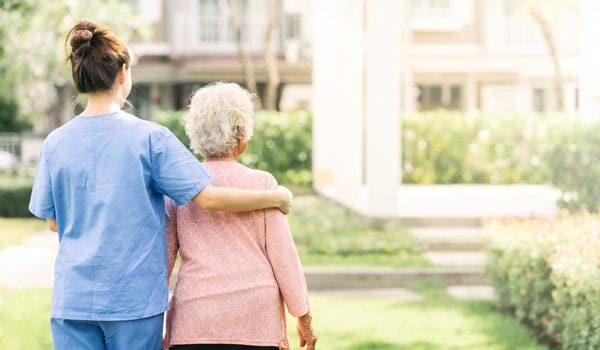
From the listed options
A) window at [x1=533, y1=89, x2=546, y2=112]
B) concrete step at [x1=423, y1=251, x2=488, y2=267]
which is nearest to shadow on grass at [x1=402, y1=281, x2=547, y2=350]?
concrete step at [x1=423, y1=251, x2=488, y2=267]

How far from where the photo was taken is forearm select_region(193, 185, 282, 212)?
3719mm

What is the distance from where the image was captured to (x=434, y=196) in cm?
1678

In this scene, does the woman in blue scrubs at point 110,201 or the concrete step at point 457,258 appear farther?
the concrete step at point 457,258

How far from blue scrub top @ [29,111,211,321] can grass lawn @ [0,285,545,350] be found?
10.8 feet

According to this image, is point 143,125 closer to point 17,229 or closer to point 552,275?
point 552,275

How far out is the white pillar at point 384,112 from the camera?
12.6 meters

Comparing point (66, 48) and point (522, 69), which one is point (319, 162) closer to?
point (66, 48)

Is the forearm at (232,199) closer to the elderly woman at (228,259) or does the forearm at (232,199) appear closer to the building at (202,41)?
the elderly woman at (228,259)

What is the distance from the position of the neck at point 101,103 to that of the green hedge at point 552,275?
125 inches

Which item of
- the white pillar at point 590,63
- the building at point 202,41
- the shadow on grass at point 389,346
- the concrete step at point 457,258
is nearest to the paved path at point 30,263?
the shadow on grass at point 389,346

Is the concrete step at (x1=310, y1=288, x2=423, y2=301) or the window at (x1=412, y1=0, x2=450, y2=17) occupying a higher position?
the window at (x1=412, y1=0, x2=450, y2=17)

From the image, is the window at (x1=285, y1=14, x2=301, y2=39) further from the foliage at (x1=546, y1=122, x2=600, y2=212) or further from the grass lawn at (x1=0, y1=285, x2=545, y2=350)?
the grass lawn at (x1=0, y1=285, x2=545, y2=350)

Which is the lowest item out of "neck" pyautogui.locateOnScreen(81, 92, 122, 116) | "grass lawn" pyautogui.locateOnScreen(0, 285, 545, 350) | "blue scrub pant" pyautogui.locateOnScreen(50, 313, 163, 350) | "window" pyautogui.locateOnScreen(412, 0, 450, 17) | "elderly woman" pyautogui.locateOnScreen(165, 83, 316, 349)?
"grass lawn" pyautogui.locateOnScreen(0, 285, 545, 350)

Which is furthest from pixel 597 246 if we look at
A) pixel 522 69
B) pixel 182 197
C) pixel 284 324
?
pixel 522 69
